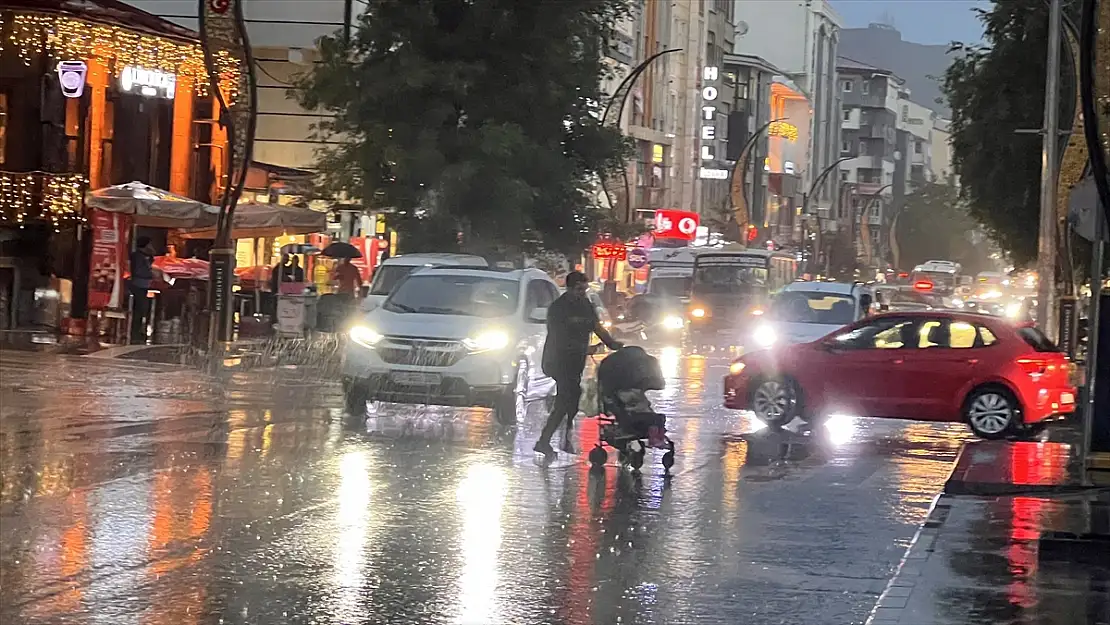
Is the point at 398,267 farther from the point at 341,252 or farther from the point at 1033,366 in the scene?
the point at 1033,366

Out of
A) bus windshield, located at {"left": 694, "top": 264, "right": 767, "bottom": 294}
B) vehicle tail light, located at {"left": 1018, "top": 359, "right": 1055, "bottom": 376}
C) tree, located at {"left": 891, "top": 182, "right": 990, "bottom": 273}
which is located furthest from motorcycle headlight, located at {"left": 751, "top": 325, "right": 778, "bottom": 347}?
tree, located at {"left": 891, "top": 182, "right": 990, "bottom": 273}

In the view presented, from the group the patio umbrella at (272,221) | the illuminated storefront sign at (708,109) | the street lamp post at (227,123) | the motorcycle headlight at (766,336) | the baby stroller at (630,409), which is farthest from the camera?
the illuminated storefront sign at (708,109)

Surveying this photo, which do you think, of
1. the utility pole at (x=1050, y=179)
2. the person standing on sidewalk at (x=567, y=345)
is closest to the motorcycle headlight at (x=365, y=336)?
the person standing on sidewalk at (x=567, y=345)

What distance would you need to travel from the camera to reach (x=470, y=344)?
1884cm

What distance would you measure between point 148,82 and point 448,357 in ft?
62.9

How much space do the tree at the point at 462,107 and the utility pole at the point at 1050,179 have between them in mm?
9225

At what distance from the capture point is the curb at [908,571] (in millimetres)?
8953

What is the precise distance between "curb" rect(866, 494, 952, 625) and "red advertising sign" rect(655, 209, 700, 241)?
7115 centimetres

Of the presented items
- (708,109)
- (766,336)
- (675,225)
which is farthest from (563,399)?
(708,109)

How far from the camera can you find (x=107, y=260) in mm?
29891

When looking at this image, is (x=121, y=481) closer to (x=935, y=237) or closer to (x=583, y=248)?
(x=583, y=248)

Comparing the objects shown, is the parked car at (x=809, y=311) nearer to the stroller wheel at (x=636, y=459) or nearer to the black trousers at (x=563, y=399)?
the black trousers at (x=563, y=399)

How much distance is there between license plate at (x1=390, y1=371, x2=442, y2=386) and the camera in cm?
1866

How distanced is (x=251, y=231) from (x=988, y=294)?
A: 2385 inches
